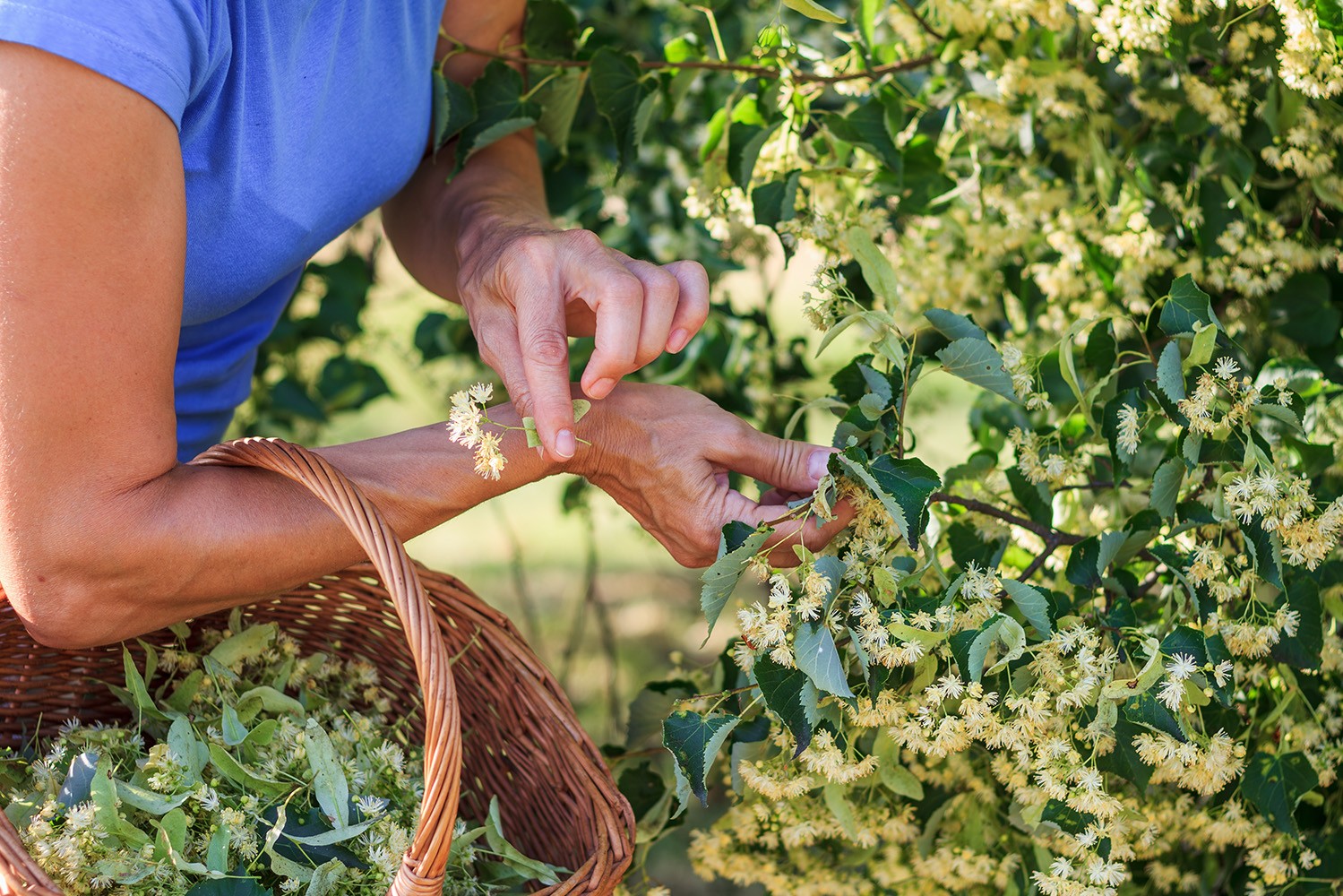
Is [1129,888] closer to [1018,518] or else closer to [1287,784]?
[1287,784]

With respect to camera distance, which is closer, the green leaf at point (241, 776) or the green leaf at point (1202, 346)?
the green leaf at point (1202, 346)

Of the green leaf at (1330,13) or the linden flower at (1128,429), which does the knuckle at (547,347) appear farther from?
the green leaf at (1330,13)

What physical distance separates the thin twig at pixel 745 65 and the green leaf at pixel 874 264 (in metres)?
0.29

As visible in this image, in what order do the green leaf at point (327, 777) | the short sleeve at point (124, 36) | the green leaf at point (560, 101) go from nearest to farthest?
the short sleeve at point (124, 36) → the green leaf at point (327, 777) → the green leaf at point (560, 101)

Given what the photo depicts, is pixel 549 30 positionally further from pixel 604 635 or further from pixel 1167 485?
pixel 604 635

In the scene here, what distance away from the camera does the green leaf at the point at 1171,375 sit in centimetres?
84

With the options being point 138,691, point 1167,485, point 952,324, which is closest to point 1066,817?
point 1167,485

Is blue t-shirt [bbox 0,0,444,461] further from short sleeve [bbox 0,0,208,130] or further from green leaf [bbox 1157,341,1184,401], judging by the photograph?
green leaf [bbox 1157,341,1184,401]

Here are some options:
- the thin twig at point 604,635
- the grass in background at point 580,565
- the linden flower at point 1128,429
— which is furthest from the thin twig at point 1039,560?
the thin twig at point 604,635

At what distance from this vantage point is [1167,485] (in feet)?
2.98

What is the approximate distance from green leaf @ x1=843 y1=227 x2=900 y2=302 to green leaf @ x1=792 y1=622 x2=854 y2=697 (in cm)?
31

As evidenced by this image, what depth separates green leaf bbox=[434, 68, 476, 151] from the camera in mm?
1208

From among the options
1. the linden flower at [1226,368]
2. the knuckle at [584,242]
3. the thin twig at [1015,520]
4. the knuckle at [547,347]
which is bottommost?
the thin twig at [1015,520]

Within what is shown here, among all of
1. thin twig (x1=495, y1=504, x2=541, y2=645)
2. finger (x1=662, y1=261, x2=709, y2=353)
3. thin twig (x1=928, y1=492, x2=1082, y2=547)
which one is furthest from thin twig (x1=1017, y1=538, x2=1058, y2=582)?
thin twig (x1=495, y1=504, x2=541, y2=645)
